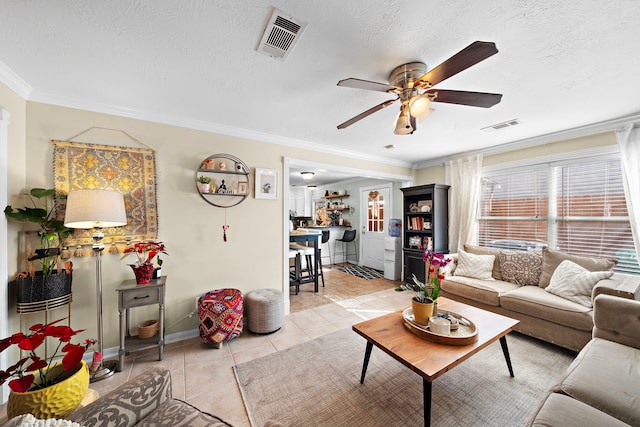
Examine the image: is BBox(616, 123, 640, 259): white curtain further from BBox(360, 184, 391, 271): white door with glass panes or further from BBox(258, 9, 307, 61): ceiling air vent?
BBox(258, 9, 307, 61): ceiling air vent

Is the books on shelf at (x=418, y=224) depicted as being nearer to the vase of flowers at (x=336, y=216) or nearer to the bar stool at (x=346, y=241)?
the bar stool at (x=346, y=241)

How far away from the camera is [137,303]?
2.11m

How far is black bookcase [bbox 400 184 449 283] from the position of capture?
4070 millimetres

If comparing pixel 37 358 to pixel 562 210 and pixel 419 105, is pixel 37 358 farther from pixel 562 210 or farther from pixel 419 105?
pixel 562 210

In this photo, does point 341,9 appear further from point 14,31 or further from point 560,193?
point 560,193

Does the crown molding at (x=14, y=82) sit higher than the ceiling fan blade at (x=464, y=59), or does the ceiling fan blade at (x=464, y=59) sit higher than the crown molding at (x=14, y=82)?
the crown molding at (x=14, y=82)

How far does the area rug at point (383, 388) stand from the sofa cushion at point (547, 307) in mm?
328

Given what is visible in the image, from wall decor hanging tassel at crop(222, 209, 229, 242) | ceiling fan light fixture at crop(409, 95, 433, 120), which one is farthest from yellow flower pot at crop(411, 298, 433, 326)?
wall decor hanging tassel at crop(222, 209, 229, 242)

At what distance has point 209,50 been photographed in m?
1.55

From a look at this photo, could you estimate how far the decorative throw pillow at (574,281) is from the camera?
2316 mm

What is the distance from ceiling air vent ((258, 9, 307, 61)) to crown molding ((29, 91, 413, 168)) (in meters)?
1.47

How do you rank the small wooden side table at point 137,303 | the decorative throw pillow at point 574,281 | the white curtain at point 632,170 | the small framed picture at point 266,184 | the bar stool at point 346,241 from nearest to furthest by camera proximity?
the small wooden side table at point 137,303 < the decorative throw pillow at point 574,281 < the white curtain at point 632,170 < the small framed picture at point 266,184 < the bar stool at point 346,241

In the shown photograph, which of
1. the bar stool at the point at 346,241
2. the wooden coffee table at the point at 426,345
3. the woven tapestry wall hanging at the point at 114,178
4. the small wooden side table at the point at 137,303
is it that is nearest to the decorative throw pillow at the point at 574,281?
the wooden coffee table at the point at 426,345

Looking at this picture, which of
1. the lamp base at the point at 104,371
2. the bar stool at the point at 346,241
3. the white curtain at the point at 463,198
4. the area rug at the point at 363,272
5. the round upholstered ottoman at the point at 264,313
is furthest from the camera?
the bar stool at the point at 346,241
